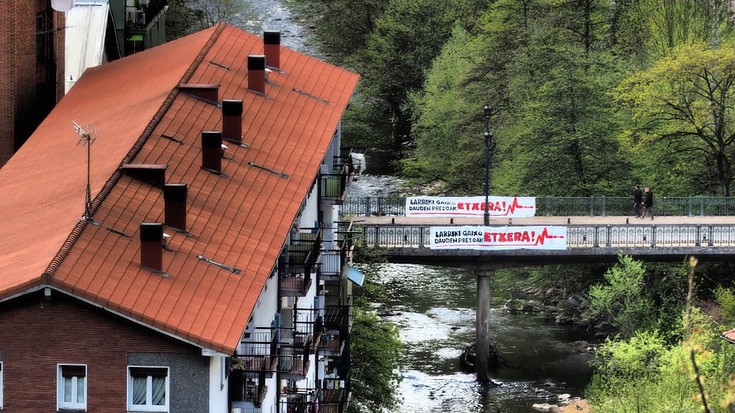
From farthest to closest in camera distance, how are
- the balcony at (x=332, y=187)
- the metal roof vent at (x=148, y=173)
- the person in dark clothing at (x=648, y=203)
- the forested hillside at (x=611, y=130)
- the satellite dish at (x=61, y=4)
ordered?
the person in dark clothing at (x=648, y=203), the forested hillside at (x=611, y=130), the satellite dish at (x=61, y=4), the balcony at (x=332, y=187), the metal roof vent at (x=148, y=173)

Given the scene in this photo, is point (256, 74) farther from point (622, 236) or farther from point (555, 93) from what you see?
point (555, 93)

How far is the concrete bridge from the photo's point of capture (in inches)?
3145

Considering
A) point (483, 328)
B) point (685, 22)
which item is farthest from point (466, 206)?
point (685, 22)

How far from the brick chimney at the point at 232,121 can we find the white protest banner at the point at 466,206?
29.7 metres

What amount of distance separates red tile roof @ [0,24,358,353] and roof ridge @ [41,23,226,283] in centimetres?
5

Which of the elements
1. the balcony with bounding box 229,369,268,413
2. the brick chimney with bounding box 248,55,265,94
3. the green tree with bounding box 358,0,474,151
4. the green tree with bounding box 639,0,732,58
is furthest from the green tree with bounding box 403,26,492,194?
the balcony with bounding box 229,369,268,413

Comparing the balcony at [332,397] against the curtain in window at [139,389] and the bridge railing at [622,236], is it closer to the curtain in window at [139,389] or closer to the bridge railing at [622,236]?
the curtain in window at [139,389]

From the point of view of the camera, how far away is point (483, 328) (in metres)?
80.2

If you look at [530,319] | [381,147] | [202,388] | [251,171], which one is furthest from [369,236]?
[381,147]

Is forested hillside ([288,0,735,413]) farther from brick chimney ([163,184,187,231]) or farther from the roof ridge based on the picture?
brick chimney ([163,184,187,231])

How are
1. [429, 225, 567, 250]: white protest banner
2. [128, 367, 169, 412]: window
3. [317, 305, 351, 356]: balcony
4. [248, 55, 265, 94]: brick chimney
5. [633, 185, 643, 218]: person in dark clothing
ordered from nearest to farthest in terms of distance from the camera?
[128, 367, 169, 412]: window < [317, 305, 351, 356]: balcony < [248, 55, 265, 94]: brick chimney < [429, 225, 567, 250]: white protest banner < [633, 185, 643, 218]: person in dark clothing

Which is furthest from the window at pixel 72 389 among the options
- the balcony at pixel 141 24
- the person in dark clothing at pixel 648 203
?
the balcony at pixel 141 24

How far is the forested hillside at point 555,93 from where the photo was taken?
91625 millimetres

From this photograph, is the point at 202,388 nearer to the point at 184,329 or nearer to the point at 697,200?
the point at 184,329
